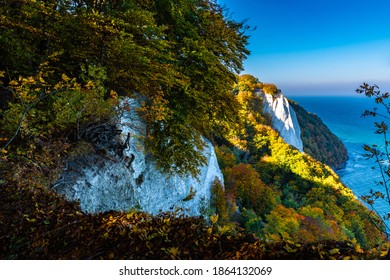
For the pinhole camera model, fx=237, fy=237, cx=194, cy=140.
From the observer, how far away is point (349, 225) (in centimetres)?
3166

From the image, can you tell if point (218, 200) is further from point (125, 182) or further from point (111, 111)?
point (111, 111)

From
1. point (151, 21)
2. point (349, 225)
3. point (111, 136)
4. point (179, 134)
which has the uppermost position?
point (151, 21)

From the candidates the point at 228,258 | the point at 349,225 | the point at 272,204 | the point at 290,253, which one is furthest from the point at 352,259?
the point at 349,225

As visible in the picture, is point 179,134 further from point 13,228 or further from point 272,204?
point 272,204

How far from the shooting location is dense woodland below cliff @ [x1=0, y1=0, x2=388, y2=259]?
3.13 metres

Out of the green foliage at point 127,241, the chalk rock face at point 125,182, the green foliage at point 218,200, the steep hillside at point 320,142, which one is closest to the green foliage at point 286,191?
the green foliage at point 218,200

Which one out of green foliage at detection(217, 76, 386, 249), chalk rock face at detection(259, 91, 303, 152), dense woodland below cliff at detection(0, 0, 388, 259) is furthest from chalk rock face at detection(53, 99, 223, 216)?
chalk rock face at detection(259, 91, 303, 152)

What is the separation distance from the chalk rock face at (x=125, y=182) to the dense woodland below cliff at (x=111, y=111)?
0.34m

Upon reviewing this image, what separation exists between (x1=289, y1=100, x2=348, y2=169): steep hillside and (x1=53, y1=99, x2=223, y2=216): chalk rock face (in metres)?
66.0

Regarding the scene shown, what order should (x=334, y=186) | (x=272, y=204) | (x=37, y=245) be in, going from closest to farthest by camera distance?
1. (x=37, y=245)
2. (x=272, y=204)
3. (x=334, y=186)

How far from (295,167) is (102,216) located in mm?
40788

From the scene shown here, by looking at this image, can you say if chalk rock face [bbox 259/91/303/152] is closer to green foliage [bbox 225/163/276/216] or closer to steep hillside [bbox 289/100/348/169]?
steep hillside [bbox 289/100/348/169]

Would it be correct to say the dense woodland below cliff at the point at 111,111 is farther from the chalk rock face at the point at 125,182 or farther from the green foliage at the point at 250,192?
the green foliage at the point at 250,192

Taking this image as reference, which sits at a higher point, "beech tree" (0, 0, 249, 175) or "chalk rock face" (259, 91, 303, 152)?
"chalk rock face" (259, 91, 303, 152)
